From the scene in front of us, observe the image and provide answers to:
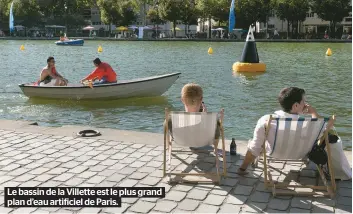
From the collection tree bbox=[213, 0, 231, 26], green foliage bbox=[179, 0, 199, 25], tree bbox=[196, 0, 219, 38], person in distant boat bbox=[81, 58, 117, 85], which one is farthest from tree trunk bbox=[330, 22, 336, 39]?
person in distant boat bbox=[81, 58, 117, 85]

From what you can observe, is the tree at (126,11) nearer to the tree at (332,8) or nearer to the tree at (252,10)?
the tree at (252,10)

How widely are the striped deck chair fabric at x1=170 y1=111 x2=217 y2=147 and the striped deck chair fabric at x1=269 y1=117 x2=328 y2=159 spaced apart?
81cm

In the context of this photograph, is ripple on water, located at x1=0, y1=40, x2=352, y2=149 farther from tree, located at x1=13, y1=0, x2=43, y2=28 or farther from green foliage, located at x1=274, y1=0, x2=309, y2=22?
tree, located at x1=13, y1=0, x2=43, y2=28

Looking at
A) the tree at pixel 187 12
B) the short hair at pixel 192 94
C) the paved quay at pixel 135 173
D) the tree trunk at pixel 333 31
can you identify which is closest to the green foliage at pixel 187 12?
the tree at pixel 187 12

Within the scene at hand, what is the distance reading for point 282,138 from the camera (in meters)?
5.79

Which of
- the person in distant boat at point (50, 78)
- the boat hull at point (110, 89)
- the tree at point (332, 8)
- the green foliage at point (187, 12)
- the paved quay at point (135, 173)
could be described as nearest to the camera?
the paved quay at point (135, 173)

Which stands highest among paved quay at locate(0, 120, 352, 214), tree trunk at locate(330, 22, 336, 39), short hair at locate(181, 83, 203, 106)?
tree trunk at locate(330, 22, 336, 39)

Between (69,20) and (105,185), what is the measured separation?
107 m

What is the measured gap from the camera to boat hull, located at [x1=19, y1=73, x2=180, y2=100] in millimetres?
16062

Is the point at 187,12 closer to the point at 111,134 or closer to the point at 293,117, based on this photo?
the point at 111,134

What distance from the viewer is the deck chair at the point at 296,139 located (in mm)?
5633

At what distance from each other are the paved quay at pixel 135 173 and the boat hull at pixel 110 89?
7.15m

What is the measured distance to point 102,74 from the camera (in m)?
16.0

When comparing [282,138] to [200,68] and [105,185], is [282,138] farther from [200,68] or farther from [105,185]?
[200,68]
